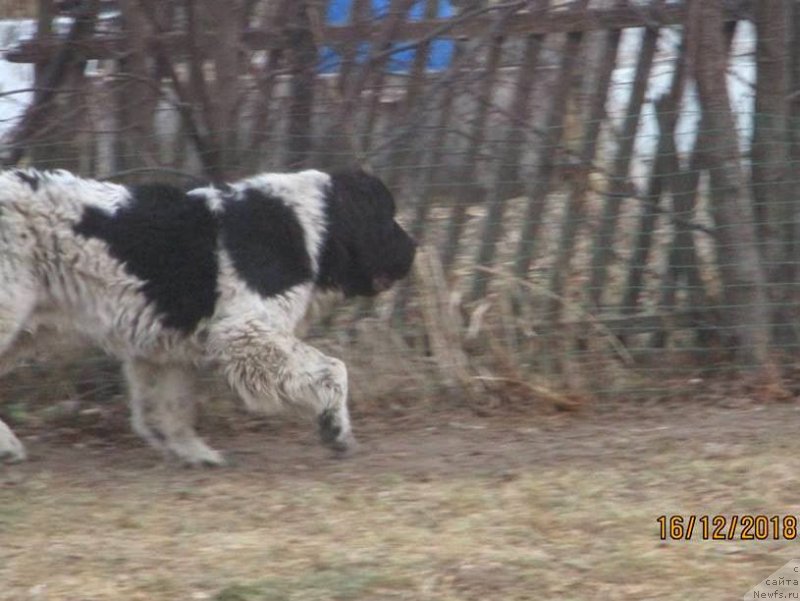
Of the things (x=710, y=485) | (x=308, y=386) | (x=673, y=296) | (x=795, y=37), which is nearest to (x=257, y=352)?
(x=308, y=386)

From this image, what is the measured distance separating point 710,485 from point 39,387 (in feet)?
11.2

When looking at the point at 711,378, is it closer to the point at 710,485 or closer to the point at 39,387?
the point at 710,485

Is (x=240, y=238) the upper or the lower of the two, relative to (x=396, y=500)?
upper

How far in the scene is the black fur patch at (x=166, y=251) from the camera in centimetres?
609

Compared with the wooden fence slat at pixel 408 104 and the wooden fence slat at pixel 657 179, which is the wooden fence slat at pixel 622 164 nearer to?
the wooden fence slat at pixel 657 179

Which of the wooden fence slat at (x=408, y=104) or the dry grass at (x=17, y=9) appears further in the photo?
the dry grass at (x=17, y=9)

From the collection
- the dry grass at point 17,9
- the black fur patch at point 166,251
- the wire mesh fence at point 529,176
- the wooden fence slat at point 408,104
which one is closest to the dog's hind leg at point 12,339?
the black fur patch at point 166,251

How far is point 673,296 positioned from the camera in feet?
24.4

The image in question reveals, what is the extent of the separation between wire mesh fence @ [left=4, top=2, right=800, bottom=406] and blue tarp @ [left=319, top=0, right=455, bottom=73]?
3 centimetres

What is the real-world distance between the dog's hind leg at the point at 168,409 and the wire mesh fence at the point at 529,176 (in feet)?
3.00

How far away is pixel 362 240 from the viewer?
655 centimetres
